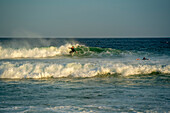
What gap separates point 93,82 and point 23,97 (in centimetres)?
431

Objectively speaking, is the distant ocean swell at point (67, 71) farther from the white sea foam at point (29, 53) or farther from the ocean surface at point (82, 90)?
the white sea foam at point (29, 53)

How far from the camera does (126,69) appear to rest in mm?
15227

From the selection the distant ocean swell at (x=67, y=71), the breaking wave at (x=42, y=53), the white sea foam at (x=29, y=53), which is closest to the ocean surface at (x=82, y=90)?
the distant ocean swell at (x=67, y=71)

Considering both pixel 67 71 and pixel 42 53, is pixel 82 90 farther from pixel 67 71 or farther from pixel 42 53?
pixel 42 53

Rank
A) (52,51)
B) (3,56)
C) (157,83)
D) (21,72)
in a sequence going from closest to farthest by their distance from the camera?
(157,83) < (21,72) < (3,56) < (52,51)

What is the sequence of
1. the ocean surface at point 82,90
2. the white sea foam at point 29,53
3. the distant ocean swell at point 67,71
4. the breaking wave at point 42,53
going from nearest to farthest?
the ocean surface at point 82,90
the distant ocean swell at point 67,71
the white sea foam at point 29,53
the breaking wave at point 42,53

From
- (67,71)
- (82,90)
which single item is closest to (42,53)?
(67,71)

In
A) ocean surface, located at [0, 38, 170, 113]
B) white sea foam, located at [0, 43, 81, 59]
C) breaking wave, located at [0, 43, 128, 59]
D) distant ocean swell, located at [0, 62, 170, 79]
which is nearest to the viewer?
ocean surface, located at [0, 38, 170, 113]

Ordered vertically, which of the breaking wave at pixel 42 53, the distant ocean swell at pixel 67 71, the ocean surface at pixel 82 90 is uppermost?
the breaking wave at pixel 42 53

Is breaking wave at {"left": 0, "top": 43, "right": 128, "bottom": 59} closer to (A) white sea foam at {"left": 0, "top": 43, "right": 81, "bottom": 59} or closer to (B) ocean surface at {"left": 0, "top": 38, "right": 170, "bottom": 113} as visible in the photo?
(A) white sea foam at {"left": 0, "top": 43, "right": 81, "bottom": 59}

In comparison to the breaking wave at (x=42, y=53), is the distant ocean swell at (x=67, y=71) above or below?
below

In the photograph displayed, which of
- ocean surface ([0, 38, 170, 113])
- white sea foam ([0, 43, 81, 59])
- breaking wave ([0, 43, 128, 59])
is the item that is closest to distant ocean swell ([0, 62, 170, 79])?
ocean surface ([0, 38, 170, 113])

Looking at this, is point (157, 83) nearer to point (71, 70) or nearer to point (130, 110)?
point (130, 110)

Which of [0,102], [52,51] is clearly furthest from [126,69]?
[52,51]
